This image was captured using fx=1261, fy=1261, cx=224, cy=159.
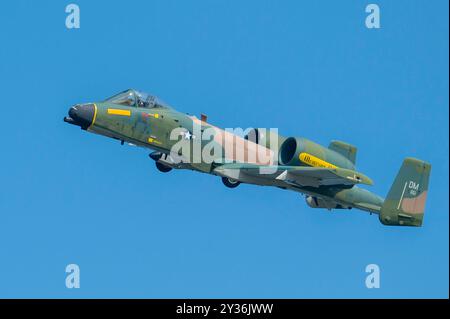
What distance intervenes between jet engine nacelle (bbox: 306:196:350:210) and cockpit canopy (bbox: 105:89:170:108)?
6.67 meters

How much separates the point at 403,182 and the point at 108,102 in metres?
9.99

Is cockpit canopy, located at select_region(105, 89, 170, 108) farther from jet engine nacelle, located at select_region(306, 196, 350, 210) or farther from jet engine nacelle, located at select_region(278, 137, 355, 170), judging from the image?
jet engine nacelle, located at select_region(306, 196, 350, 210)

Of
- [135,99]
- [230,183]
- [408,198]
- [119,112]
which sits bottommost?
[408,198]

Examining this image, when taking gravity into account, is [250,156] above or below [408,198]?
above

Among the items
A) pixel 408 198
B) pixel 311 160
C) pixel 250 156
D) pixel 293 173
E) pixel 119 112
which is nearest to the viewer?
pixel 119 112

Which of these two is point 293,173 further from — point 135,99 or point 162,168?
point 135,99

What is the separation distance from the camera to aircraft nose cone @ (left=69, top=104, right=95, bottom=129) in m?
38.2

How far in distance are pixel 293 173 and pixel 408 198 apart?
13.4 feet

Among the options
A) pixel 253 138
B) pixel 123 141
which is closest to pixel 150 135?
pixel 123 141

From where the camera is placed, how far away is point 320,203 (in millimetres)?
43062

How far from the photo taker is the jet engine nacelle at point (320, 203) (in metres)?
42.7

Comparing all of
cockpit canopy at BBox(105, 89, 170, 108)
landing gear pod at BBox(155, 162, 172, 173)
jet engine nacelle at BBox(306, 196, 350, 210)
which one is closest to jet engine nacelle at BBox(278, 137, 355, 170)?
jet engine nacelle at BBox(306, 196, 350, 210)

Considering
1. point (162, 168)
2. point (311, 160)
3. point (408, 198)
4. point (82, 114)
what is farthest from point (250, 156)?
point (82, 114)

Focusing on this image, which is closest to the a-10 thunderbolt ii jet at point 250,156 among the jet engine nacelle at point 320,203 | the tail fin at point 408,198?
the tail fin at point 408,198
